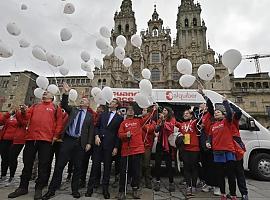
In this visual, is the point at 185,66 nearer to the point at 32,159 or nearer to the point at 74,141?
the point at 74,141

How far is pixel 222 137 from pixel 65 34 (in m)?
4.93

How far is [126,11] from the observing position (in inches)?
2275

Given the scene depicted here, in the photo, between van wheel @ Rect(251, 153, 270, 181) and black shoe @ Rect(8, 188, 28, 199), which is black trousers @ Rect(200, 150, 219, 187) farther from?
black shoe @ Rect(8, 188, 28, 199)

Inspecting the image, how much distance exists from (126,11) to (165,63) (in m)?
20.9

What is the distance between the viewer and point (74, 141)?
→ 434 cm

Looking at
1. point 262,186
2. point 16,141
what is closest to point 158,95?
point 262,186

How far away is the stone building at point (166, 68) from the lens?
1649 inches

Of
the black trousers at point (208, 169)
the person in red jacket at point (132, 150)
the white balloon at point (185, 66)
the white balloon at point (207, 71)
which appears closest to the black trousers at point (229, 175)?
the black trousers at point (208, 169)

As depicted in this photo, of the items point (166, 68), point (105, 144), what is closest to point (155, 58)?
point (166, 68)

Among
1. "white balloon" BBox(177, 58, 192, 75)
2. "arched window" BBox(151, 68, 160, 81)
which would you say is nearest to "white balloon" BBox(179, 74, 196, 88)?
"white balloon" BBox(177, 58, 192, 75)

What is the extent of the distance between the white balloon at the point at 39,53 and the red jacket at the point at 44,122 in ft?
5.64

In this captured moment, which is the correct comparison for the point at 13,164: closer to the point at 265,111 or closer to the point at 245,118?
the point at 245,118

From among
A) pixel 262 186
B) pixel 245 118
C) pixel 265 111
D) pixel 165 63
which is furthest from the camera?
pixel 165 63

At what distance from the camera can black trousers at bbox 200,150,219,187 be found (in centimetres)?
474
